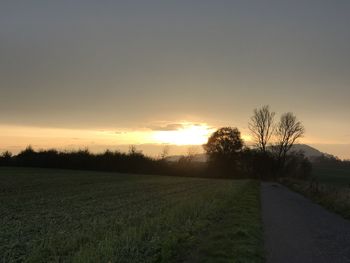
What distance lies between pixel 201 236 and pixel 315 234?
4.57 m

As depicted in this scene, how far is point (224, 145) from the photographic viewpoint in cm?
10506

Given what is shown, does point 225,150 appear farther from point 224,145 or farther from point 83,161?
point 83,161

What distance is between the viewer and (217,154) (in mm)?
104500

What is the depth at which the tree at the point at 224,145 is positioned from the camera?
340 ft

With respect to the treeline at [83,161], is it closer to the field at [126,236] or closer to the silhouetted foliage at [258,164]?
the silhouetted foliage at [258,164]

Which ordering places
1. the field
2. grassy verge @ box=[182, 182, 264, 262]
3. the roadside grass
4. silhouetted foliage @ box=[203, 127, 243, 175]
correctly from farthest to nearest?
silhouetted foliage @ box=[203, 127, 243, 175]
the roadside grass
grassy verge @ box=[182, 182, 264, 262]
the field

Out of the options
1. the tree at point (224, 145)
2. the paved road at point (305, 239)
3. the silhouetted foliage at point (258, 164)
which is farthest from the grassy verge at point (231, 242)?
the tree at point (224, 145)

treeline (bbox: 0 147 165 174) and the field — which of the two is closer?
the field

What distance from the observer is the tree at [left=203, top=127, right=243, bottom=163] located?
103562 mm

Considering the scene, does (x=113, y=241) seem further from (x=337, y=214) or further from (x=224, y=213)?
(x=337, y=214)

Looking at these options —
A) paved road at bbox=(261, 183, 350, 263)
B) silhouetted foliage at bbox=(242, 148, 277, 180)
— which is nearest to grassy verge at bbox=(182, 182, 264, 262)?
paved road at bbox=(261, 183, 350, 263)

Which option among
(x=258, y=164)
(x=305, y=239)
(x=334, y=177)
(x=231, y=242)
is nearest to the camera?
(x=231, y=242)

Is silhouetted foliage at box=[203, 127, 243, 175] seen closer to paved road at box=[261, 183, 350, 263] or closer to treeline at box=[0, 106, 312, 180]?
treeline at box=[0, 106, 312, 180]

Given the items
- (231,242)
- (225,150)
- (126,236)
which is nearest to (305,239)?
(231,242)
